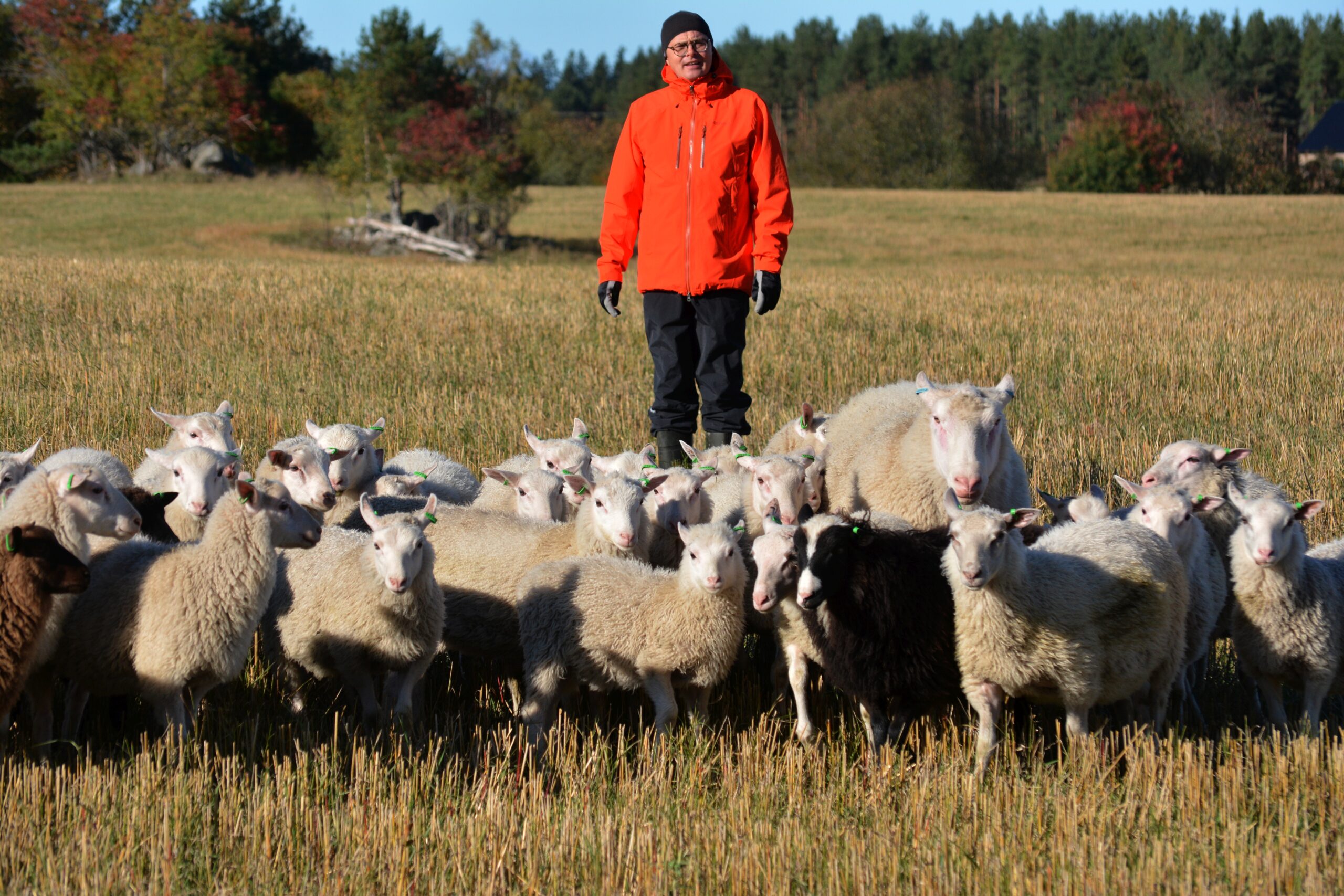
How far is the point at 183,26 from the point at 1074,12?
82574 mm

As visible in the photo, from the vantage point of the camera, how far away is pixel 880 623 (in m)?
5.22

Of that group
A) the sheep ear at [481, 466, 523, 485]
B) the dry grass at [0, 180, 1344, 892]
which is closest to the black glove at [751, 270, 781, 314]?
the sheep ear at [481, 466, 523, 485]

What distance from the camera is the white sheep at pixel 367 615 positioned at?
216 inches

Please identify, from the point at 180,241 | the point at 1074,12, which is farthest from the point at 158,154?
the point at 1074,12

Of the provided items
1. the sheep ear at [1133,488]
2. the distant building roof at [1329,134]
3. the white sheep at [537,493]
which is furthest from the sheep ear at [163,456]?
the distant building roof at [1329,134]

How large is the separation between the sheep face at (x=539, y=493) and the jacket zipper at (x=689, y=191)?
1.66 meters

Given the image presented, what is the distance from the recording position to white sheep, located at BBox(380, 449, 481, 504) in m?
7.96

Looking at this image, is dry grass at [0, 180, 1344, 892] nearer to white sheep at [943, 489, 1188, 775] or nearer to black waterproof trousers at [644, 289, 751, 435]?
white sheep at [943, 489, 1188, 775]

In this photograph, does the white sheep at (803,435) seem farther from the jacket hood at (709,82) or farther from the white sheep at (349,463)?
the white sheep at (349,463)

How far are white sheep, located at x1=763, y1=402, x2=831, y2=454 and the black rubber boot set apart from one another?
0.66m

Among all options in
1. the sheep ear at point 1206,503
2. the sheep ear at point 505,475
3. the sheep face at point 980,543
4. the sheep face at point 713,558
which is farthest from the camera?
the sheep ear at point 505,475

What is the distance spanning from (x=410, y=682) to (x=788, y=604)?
1761 millimetres

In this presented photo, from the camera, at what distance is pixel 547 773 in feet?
17.0

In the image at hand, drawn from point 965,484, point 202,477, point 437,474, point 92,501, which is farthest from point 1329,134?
point 92,501
